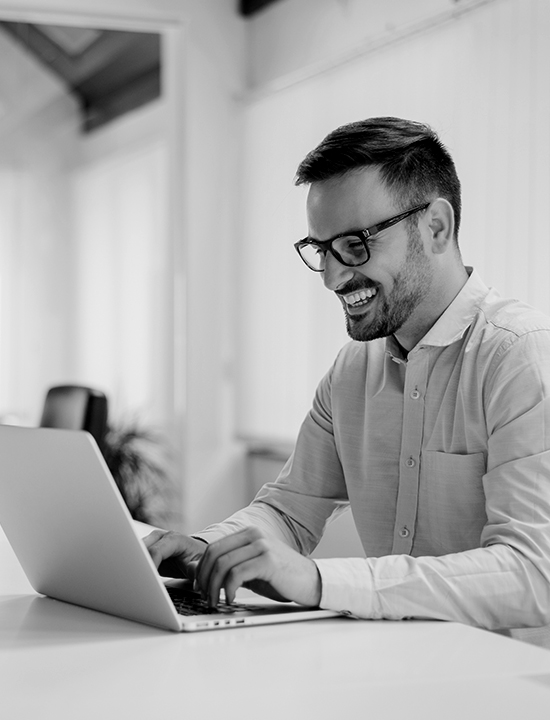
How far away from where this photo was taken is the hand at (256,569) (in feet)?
4.32

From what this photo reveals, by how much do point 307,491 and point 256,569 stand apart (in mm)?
734

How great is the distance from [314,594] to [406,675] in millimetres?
290

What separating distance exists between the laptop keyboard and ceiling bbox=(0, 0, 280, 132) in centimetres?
445

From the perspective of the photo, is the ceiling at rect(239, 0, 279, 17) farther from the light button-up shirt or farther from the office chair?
the light button-up shirt

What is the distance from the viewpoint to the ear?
1911 mm

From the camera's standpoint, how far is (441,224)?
1923mm

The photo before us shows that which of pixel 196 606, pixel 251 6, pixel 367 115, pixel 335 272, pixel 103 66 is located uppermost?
pixel 251 6

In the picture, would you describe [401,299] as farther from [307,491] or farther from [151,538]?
[151,538]

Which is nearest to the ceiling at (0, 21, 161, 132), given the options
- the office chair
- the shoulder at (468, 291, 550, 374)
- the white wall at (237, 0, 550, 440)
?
the white wall at (237, 0, 550, 440)

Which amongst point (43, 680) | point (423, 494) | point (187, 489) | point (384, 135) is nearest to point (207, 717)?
point (43, 680)

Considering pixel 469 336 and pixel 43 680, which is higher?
pixel 469 336

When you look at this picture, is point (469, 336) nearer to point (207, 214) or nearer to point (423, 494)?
point (423, 494)

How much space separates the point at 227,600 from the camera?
4.58 ft

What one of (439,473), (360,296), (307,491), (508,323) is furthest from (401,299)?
(307,491)
